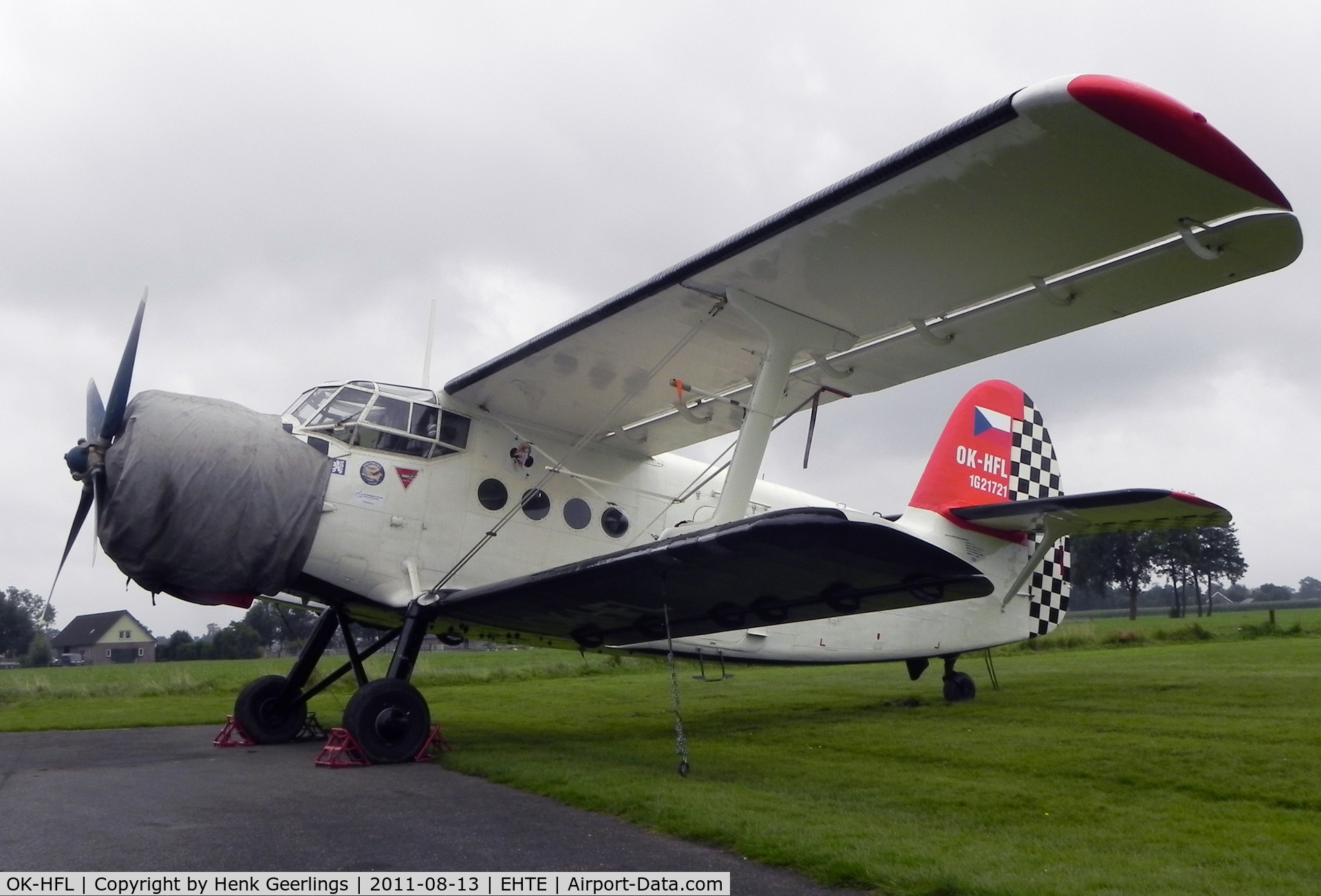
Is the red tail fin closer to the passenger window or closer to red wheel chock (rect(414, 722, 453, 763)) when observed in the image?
the passenger window

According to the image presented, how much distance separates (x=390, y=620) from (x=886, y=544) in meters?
5.34

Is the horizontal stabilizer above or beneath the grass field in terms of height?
above

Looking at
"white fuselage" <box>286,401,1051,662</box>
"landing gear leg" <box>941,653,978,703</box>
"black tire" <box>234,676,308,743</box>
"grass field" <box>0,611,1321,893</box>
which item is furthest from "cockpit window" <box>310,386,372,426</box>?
"landing gear leg" <box>941,653,978,703</box>

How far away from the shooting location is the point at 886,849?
439cm

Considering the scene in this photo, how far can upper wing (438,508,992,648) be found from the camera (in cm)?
609

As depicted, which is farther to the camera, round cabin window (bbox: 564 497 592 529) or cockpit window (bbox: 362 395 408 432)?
round cabin window (bbox: 564 497 592 529)

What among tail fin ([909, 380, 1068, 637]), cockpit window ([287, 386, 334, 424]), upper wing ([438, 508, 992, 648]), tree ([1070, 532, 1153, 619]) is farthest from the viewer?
tree ([1070, 532, 1153, 619])

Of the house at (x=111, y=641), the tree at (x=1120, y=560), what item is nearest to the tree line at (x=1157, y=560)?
the tree at (x=1120, y=560)

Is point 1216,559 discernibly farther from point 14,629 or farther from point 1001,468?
point 14,629

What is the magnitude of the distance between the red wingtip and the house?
3304 inches

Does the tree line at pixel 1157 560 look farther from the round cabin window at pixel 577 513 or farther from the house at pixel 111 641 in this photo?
the house at pixel 111 641

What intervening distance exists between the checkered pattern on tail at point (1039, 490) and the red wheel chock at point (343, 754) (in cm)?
871

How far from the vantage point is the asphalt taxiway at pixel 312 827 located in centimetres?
430

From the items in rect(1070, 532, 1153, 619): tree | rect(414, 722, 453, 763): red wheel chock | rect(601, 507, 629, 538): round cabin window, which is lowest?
rect(414, 722, 453, 763): red wheel chock
